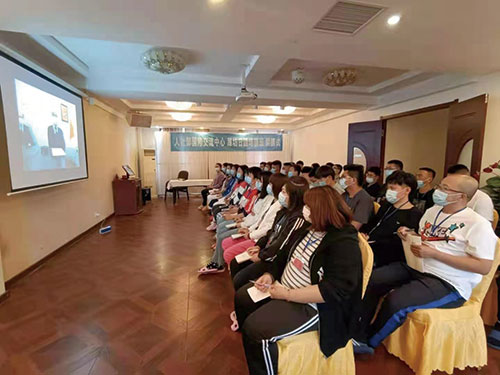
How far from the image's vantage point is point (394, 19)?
1875 mm

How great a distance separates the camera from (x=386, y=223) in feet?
6.42

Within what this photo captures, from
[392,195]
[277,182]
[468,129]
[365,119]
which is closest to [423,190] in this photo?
[468,129]

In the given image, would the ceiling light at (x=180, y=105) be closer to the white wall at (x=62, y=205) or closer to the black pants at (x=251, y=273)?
the white wall at (x=62, y=205)

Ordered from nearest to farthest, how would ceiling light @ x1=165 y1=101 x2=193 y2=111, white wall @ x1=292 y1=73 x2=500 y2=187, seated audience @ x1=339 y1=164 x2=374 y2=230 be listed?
seated audience @ x1=339 y1=164 x2=374 y2=230 < white wall @ x1=292 y1=73 x2=500 y2=187 < ceiling light @ x1=165 y1=101 x2=193 y2=111

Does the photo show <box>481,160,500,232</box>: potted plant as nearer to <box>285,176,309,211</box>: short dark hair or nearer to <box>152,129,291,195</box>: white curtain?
<box>285,176,309,211</box>: short dark hair

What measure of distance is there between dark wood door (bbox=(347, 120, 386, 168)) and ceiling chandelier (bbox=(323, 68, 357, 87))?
1676mm

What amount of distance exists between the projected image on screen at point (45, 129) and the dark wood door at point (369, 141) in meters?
5.25

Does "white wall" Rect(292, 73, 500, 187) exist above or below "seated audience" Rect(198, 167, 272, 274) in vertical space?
above

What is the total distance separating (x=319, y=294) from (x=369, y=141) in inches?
184

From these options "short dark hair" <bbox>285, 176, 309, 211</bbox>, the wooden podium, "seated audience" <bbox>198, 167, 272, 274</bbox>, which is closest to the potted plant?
"short dark hair" <bbox>285, 176, 309, 211</bbox>

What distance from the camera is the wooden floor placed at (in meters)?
1.57

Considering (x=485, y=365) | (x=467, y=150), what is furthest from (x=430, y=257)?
(x=467, y=150)

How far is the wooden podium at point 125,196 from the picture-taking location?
569cm

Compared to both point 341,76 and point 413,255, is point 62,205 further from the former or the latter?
point 341,76
